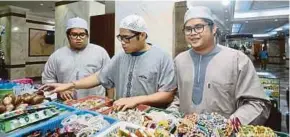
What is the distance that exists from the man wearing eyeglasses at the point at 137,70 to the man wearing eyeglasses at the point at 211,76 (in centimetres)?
20

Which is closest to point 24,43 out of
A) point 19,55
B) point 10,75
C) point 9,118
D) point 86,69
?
point 19,55

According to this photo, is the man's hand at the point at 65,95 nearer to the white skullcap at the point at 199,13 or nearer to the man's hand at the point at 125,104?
the man's hand at the point at 125,104

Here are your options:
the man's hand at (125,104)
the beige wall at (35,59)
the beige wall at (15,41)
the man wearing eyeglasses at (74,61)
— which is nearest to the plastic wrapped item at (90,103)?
the man's hand at (125,104)

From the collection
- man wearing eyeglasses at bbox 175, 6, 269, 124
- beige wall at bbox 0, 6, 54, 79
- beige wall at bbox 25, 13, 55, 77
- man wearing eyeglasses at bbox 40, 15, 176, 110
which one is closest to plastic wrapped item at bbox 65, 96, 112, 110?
man wearing eyeglasses at bbox 40, 15, 176, 110

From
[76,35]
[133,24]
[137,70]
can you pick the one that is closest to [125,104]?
[137,70]

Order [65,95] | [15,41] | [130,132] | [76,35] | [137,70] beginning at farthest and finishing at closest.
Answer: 1. [15,41]
2. [76,35]
3. [137,70]
4. [65,95]
5. [130,132]

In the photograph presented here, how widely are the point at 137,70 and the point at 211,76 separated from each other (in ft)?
1.94

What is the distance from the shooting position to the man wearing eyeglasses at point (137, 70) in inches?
66.7

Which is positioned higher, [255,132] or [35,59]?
[35,59]

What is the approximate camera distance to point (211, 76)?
1.42 metres

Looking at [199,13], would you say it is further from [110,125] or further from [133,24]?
[110,125]

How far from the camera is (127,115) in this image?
3.74ft

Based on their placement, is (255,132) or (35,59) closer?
(255,132)

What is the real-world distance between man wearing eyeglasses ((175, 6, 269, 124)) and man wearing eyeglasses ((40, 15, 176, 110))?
20 centimetres
